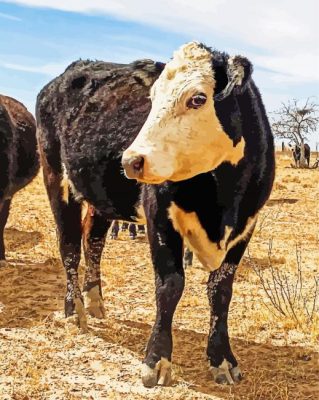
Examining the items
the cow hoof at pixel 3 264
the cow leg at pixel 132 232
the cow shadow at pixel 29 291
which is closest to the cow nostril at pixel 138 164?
the cow shadow at pixel 29 291

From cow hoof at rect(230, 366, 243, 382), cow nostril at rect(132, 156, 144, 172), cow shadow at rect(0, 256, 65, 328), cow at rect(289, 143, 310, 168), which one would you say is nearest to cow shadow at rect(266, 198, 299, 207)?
cow shadow at rect(0, 256, 65, 328)

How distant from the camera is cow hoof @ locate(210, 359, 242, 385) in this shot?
414 centimetres

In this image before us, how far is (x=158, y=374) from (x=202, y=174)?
134 cm

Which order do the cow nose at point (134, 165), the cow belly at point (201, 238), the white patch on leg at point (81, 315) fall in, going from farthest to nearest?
the white patch on leg at point (81, 315), the cow belly at point (201, 238), the cow nose at point (134, 165)

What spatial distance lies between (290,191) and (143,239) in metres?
9.75

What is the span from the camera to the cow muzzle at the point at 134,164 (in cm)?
342

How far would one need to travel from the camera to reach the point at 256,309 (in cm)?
590

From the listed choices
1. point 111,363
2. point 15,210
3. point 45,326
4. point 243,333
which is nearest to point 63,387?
point 111,363

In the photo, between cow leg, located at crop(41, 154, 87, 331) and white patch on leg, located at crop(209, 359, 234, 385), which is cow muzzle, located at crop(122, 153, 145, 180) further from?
cow leg, located at crop(41, 154, 87, 331)

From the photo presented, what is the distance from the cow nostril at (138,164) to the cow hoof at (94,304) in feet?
8.06

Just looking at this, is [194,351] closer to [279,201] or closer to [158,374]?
[158,374]

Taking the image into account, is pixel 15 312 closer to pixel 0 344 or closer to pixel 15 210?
pixel 0 344

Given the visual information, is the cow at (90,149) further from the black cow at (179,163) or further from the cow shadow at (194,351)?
the cow shadow at (194,351)

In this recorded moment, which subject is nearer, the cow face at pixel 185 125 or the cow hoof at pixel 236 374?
the cow face at pixel 185 125
